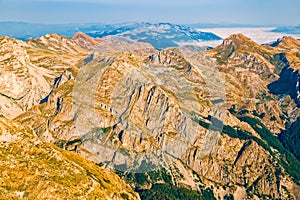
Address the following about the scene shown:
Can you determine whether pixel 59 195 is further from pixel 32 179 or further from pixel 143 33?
pixel 143 33

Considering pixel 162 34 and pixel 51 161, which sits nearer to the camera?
pixel 51 161

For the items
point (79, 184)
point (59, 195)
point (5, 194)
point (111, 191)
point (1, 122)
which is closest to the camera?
point (5, 194)

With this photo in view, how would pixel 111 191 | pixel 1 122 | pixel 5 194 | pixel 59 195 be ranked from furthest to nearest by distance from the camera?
1. pixel 111 191
2. pixel 1 122
3. pixel 59 195
4. pixel 5 194

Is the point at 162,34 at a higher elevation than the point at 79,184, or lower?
higher

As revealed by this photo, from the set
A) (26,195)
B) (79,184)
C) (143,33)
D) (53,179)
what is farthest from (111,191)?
(143,33)

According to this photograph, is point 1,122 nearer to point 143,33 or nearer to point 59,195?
point 59,195

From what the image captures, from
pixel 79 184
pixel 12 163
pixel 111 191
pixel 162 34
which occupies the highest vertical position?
pixel 162 34
